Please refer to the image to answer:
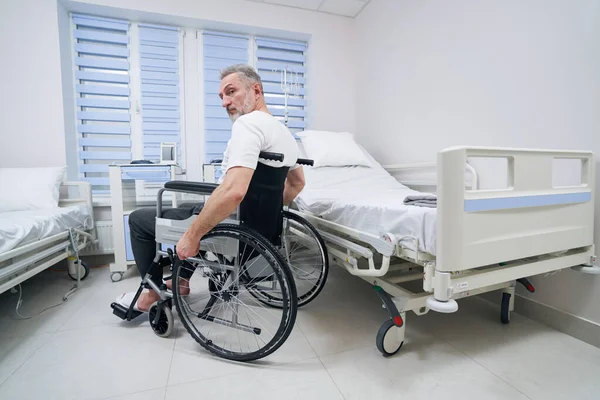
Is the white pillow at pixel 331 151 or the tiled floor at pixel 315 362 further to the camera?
the white pillow at pixel 331 151

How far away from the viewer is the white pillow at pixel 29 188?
6.36 ft

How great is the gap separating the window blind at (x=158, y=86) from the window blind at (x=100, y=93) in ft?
0.45

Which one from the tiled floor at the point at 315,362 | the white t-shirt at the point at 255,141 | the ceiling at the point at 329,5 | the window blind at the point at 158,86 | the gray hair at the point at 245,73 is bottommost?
the tiled floor at the point at 315,362

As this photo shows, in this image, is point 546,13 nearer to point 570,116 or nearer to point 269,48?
point 570,116

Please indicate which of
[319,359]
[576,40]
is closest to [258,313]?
[319,359]

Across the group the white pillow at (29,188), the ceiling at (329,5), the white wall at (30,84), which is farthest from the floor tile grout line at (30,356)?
the ceiling at (329,5)

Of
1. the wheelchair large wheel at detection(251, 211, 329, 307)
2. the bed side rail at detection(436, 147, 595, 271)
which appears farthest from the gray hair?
the bed side rail at detection(436, 147, 595, 271)

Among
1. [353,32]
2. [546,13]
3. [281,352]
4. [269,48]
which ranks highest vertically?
[353,32]

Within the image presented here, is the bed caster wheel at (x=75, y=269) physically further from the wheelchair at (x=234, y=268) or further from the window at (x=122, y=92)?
the wheelchair at (x=234, y=268)

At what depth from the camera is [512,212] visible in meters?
1.03

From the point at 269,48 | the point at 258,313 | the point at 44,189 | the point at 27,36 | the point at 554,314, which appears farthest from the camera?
the point at 269,48

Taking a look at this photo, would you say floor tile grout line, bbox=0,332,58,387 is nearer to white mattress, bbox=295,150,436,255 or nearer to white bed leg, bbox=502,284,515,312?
white mattress, bbox=295,150,436,255

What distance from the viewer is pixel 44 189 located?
2068 mm

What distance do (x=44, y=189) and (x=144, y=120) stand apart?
97 centimetres
